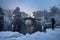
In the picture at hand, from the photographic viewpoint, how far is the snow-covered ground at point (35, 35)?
2.34 metres

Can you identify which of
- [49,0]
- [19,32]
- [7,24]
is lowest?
[19,32]

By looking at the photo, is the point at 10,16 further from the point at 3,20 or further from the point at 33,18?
the point at 33,18

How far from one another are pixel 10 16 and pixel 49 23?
0.72 metres

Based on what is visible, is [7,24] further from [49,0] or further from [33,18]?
[49,0]

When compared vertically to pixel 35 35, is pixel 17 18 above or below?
above

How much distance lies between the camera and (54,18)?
7.94ft

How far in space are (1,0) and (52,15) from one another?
3.17 ft

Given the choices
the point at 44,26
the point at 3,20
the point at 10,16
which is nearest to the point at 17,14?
the point at 10,16

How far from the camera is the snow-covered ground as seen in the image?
234cm

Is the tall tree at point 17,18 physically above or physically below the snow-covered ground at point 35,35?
above

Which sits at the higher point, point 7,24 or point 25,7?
point 25,7

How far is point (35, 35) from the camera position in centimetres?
237

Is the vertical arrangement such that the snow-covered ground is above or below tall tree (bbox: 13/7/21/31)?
below

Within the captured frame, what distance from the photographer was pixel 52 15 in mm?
2432
